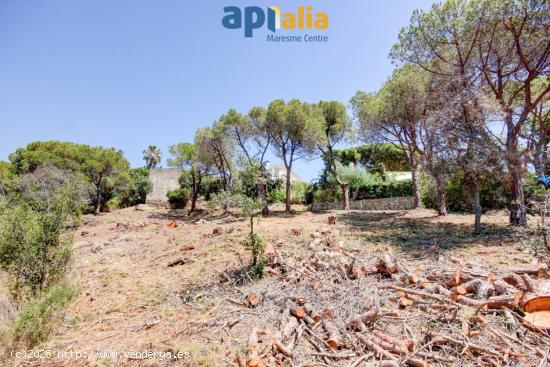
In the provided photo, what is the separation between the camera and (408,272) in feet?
14.9

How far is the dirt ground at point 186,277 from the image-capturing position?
3.58 meters

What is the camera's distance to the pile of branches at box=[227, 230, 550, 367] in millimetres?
2918

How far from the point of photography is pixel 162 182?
1107 inches

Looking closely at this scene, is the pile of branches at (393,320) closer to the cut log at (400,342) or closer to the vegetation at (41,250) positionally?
the cut log at (400,342)

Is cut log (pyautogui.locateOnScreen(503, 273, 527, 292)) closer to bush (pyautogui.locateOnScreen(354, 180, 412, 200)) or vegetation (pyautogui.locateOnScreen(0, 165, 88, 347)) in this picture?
vegetation (pyautogui.locateOnScreen(0, 165, 88, 347))

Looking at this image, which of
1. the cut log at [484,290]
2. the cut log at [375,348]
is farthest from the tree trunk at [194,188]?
the cut log at [484,290]

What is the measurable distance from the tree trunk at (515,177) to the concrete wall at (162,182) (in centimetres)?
2529

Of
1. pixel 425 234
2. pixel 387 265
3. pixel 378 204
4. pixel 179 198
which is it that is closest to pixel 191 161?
pixel 179 198

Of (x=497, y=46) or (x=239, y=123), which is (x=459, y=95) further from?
(x=239, y=123)

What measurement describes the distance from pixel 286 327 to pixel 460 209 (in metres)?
14.0

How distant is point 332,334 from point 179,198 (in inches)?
877

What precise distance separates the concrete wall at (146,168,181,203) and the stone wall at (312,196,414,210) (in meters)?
15.6

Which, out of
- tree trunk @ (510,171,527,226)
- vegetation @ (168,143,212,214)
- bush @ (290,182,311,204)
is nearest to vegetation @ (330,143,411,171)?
bush @ (290,182,311,204)

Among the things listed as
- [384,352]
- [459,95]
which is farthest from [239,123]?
[384,352]
